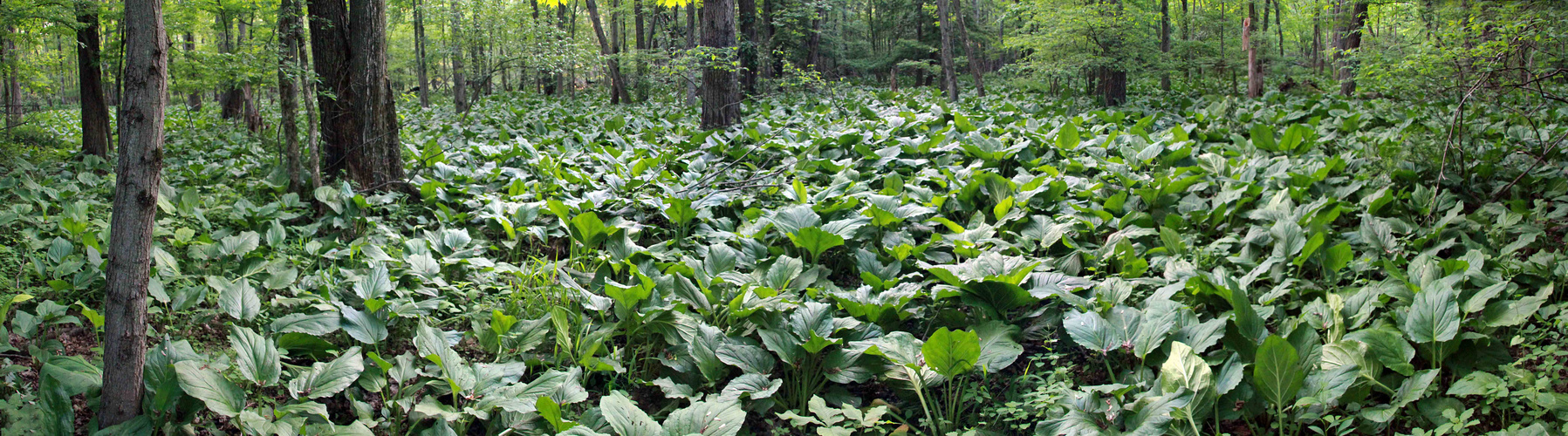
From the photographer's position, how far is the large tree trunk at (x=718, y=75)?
9703 mm

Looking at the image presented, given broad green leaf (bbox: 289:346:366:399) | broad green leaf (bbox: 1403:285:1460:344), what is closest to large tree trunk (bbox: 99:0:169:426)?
broad green leaf (bbox: 289:346:366:399)

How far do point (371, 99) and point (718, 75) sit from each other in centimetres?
479

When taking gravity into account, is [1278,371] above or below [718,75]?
below

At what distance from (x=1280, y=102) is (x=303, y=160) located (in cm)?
1073

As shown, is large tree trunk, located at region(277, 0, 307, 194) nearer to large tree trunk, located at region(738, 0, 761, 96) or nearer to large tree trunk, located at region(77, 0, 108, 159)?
large tree trunk, located at region(77, 0, 108, 159)

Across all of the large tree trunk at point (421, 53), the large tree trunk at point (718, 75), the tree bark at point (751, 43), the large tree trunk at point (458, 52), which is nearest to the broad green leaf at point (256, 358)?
the large tree trunk at point (718, 75)

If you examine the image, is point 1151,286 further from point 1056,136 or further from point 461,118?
point 461,118

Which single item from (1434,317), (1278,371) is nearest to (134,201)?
(1278,371)

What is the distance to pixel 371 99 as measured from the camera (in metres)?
5.62

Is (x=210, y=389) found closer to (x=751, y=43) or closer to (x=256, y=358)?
(x=256, y=358)

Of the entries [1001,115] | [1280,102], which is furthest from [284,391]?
[1280,102]

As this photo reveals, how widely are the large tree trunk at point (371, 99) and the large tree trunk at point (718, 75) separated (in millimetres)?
4480

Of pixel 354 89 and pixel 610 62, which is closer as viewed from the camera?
pixel 354 89

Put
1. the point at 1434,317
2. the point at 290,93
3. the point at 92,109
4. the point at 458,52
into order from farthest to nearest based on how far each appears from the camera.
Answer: the point at 458,52 → the point at 92,109 → the point at 290,93 → the point at 1434,317
